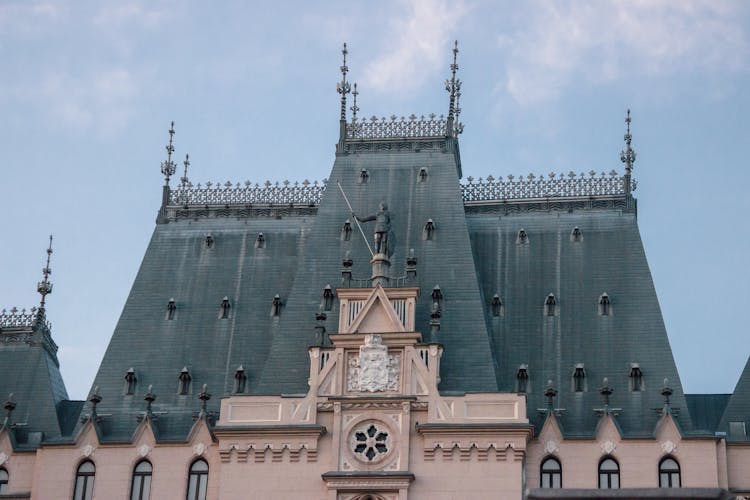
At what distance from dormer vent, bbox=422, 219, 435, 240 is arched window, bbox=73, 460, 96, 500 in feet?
57.6

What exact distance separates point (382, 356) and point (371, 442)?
3.46m

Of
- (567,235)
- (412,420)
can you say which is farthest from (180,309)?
(567,235)

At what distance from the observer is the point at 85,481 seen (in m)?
59.3

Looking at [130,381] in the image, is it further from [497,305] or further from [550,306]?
[550,306]

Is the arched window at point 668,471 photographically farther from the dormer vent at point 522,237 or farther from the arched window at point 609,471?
the dormer vent at point 522,237

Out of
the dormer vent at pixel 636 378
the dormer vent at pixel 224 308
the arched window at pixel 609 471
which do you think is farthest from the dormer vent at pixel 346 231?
the arched window at pixel 609 471

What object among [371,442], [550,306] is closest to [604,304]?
[550,306]

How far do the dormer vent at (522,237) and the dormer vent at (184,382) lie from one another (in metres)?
16.1

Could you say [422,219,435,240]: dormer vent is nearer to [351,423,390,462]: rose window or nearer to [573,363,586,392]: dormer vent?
[573,363,586,392]: dormer vent

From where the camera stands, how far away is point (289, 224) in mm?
68000

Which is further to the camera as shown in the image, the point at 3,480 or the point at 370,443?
the point at 3,480

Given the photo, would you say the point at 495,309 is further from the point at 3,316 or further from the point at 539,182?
the point at 3,316

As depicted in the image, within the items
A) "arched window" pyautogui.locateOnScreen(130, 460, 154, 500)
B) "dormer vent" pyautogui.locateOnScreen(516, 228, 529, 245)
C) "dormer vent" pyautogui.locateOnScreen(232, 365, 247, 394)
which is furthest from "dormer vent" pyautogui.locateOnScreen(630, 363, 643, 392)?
"arched window" pyautogui.locateOnScreen(130, 460, 154, 500)

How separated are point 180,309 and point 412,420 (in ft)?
46.1
